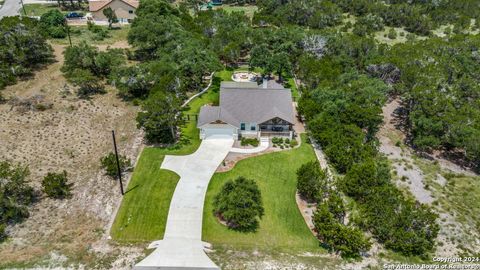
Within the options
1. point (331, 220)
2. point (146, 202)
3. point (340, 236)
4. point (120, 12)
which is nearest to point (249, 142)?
point (146, 202)

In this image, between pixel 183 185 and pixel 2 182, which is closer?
pixel 2 182

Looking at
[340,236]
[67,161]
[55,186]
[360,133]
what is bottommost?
[340,236]

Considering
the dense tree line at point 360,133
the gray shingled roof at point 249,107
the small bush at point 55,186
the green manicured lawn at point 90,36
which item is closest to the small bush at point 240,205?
the dense tree line at point 360,133

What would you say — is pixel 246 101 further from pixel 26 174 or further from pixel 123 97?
pixel 26 174

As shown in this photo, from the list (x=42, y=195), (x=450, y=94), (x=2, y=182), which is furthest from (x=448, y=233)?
(x=2, y=182)

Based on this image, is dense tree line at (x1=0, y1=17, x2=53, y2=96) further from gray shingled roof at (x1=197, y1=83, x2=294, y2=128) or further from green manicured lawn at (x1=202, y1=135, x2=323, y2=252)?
green manicured lawn at (x1=202, y1=135, x2=323, y2=252)

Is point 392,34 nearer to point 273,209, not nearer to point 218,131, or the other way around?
point 218,131
